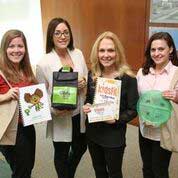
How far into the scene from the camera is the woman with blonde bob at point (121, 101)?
6.89 feet

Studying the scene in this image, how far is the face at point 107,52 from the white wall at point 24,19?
3298mm

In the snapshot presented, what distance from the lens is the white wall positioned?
17.1 feet

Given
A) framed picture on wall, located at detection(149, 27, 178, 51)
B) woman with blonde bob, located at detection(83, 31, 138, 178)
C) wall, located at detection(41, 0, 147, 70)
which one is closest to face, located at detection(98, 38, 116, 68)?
woman with blonde bob, located at detection(83, 31, 138, 178)

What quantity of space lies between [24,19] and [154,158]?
3.84 metres

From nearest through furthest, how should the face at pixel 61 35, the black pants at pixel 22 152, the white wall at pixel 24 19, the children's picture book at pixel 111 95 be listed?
the children's picture book at pixel 111 95 → the black pants at pixel 22 152 → the face at pixel 61 35 → the white wall at pixel 24 19

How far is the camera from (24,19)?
528 cm

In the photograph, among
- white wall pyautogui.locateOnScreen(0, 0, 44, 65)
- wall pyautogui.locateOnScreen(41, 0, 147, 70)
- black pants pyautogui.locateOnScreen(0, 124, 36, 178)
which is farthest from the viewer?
white wall pyautogui.locateOnScreen(0, 0, 44, 65)

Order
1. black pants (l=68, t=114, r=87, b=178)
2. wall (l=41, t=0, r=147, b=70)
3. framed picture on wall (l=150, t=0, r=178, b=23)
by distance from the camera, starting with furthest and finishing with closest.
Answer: wall (l=41, t=0, r=147, b=70)
framed picture on wall (l=150, t=0, r=178, b=23)
black pants (l=68, t=114, r=87, b=178)

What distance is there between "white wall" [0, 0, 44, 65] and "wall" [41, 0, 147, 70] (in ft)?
1.54

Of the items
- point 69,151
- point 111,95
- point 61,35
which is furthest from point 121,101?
point 69,151

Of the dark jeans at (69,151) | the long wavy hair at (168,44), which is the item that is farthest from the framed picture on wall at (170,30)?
the dark jeans at (69,151)

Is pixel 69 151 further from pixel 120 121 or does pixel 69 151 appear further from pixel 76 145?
pixel 120 121

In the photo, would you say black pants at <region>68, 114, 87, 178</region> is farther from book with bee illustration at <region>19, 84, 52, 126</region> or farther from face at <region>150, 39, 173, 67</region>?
face at <region>150, 39, 173, 67</region>

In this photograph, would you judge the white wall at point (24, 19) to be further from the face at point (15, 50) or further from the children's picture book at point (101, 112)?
the children's picture book at point (101, 112)
